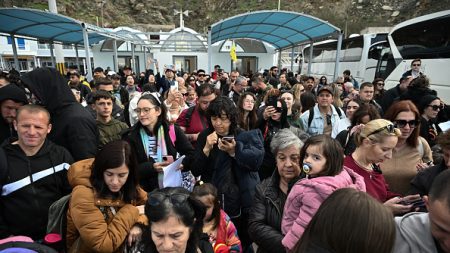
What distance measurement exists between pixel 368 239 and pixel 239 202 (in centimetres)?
172

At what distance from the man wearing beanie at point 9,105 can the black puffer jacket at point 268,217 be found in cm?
260

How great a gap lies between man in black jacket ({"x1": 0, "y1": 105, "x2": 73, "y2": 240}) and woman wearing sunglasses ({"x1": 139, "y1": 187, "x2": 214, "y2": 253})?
0.96 m

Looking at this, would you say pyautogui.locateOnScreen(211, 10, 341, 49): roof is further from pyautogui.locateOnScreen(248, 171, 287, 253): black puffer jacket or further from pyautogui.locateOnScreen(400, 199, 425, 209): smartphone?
pyautogui.locateOnScreen(400, 199, 425, 209): smartphone

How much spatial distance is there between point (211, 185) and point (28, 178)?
1.44 m

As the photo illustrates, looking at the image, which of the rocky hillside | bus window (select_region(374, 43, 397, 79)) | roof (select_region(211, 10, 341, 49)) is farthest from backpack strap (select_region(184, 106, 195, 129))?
the rocky hillside

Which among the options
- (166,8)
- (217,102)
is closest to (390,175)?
(217,102)

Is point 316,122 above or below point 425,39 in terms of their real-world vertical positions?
below

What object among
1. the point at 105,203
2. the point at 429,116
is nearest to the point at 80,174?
the point at 105,203

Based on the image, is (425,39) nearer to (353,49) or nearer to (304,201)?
(353,49)

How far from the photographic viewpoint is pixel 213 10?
59938mm

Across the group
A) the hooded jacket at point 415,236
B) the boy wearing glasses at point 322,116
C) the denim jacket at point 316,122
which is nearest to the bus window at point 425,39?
the boy wearing glasses at point 322,116

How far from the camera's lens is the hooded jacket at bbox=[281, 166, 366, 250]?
170 cm

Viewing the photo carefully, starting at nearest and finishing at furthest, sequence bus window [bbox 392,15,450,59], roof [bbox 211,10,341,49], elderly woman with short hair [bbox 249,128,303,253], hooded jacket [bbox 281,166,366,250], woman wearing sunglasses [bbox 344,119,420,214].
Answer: hooded jacket [bbox 281,166,366,250] → elderly woman with short hair [bbox 249,128,303,253] → woman wearing sunglasses [bbox 344,119,420,214] → bus window [bbox 392,15,450,59] → roof [bbox 211,10,341,49]

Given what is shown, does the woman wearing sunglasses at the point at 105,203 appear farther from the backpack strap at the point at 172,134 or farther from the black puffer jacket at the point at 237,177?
the backpack strap at the point at 172,134
